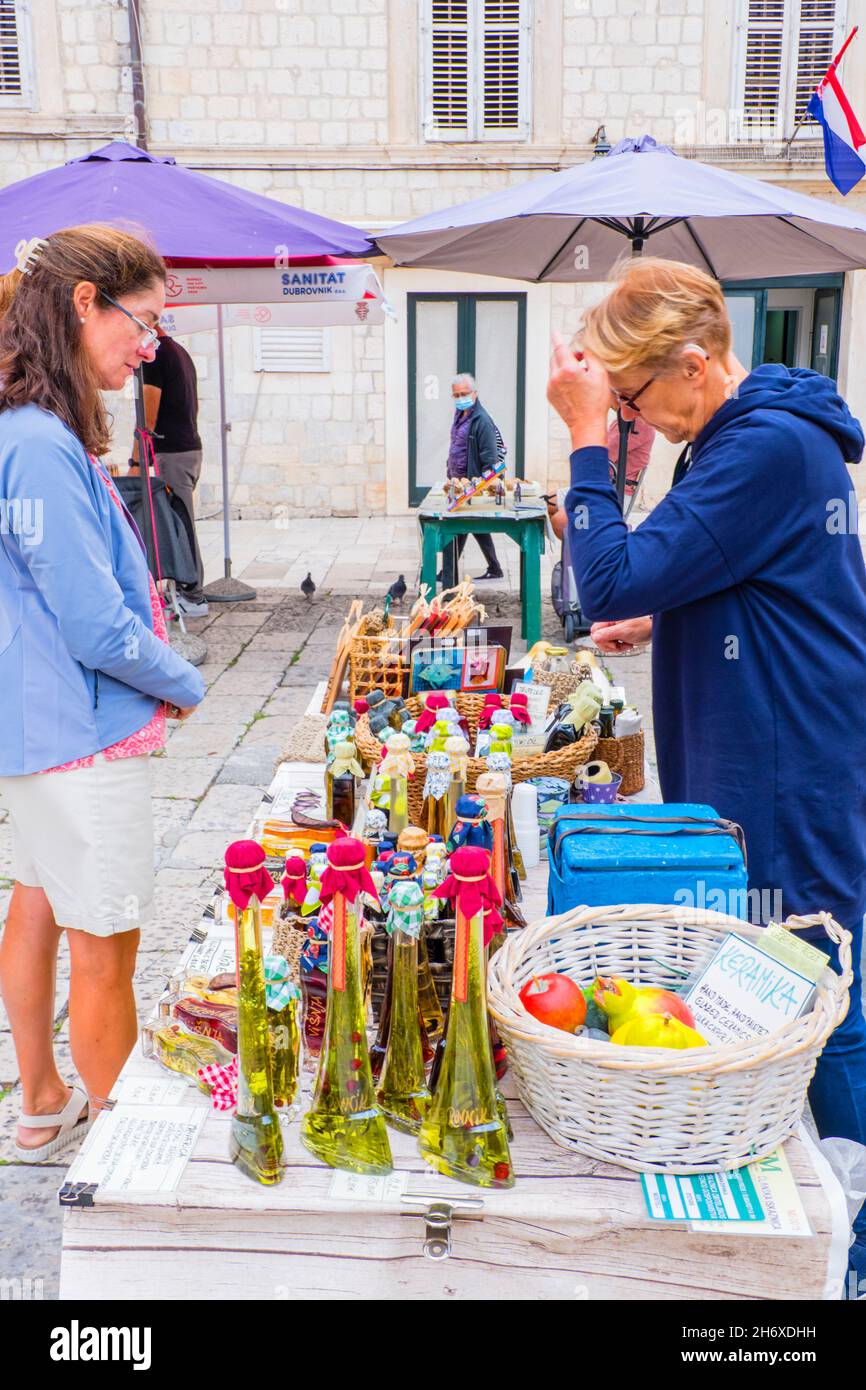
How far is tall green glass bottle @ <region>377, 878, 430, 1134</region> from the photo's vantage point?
58.1 inches

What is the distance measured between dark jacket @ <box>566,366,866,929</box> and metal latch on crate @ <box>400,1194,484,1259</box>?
81cm

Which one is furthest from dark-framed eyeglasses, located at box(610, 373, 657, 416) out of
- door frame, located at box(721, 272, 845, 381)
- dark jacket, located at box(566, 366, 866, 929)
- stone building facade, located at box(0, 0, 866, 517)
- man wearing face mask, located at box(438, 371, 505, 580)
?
door frame, located at box(721, 272, 845, 381)

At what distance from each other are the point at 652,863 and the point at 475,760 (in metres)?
0.58

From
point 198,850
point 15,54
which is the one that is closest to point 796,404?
point 198,850

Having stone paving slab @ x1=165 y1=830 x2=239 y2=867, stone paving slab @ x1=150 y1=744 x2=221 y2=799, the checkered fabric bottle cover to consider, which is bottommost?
stone paving slab @ x1=150 y1=744 x2=221 y2=799

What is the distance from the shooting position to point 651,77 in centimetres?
1198

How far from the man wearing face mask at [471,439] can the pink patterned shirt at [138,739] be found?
6.81m

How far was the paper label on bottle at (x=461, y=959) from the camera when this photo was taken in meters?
1.37

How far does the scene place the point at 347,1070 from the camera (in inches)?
55.9

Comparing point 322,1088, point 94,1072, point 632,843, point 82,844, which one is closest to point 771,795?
point 632,843

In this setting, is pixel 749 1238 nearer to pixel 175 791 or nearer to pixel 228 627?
pixel 175 791

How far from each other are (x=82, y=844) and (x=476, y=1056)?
3.22 ft

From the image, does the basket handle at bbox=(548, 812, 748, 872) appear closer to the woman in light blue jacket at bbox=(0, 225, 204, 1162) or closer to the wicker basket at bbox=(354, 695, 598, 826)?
the wicker basket at bbox=(354, 695, 598, 826)

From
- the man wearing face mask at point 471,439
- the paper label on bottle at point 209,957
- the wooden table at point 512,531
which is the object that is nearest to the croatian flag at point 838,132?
the man wearing face mask at point 471,439
